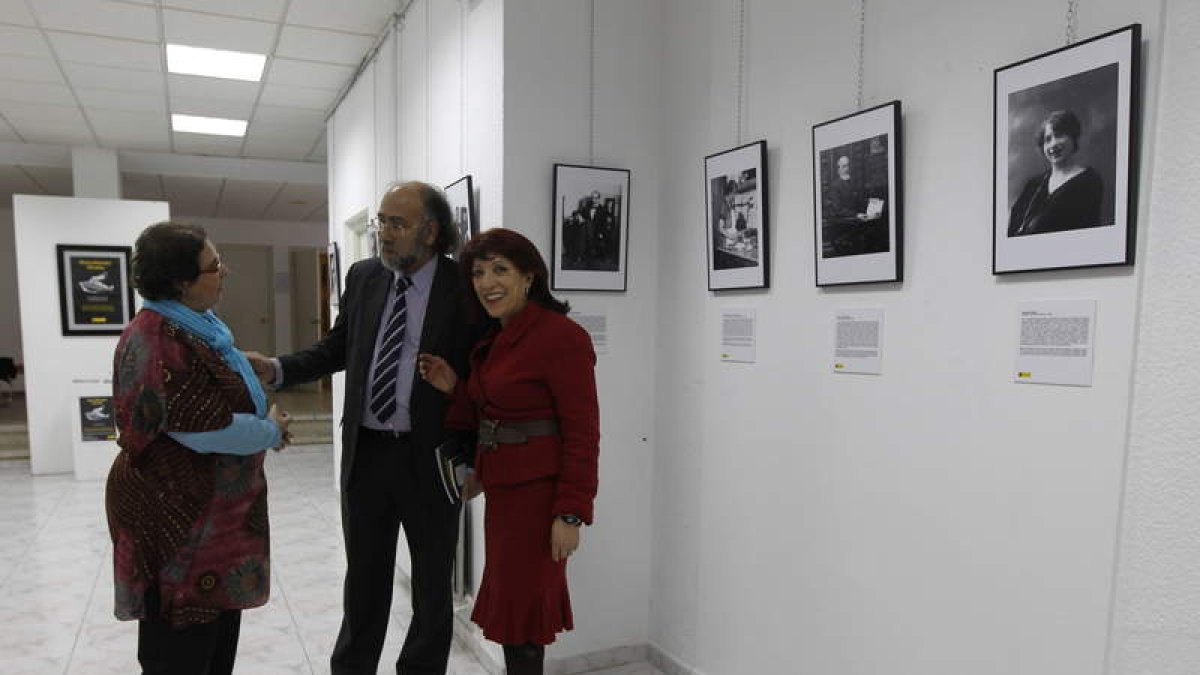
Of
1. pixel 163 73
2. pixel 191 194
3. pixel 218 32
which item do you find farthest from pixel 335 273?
pixel 191 194

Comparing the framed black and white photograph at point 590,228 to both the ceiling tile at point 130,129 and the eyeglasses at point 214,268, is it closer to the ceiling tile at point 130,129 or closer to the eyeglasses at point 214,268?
the eyeglasses at point 214,268

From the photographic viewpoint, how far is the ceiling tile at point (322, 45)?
165 inches

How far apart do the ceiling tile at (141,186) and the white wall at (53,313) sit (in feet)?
4.46

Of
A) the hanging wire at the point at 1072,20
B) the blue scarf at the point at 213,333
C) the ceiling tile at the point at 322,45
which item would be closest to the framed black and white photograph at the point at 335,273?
the ceiling tile at the point at 322,45

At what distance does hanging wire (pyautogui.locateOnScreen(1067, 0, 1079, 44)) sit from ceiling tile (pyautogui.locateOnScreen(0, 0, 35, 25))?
4726mm

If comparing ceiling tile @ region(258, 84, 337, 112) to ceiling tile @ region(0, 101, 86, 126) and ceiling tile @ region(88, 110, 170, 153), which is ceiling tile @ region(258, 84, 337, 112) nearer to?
ceiling tile @ region(88, 110, 170, 153)

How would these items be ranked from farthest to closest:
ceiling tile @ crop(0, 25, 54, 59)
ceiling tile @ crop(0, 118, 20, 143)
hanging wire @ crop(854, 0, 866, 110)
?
ceiling tile @ crop(0, 118, 20, 143) < ceiling tile @ crop(0, 25, 54, 59) < hanging wire @ crop(854, 0, 866, 110)

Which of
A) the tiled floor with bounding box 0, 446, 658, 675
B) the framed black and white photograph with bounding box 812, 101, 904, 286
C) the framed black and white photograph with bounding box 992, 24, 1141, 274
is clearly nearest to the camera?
the framed black and white photograph with bounding box 992, 24, 1141, 274

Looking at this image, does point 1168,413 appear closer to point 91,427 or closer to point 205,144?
point 91,427

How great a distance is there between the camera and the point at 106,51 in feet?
14.7

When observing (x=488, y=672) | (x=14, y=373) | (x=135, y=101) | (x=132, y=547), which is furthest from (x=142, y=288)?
(x=14, y=373)

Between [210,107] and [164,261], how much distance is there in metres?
4.88

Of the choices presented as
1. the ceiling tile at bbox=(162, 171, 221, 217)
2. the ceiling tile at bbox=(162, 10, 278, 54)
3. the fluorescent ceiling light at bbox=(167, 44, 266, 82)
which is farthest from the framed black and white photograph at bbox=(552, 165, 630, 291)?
the ceiling tile at bbox=(162, 171, 221, 217)

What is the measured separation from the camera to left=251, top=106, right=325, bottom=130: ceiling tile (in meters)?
5.84
